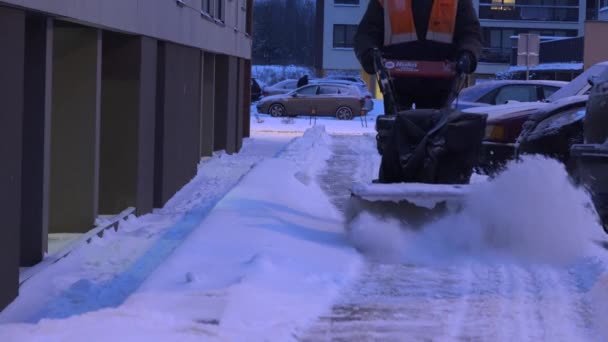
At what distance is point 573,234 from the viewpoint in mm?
7113

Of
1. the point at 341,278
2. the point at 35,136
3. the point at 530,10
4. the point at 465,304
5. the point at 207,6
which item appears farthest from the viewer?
the point at 530,10

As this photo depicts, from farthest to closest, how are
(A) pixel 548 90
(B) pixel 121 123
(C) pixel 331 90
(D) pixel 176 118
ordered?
(C) pixel 331 90, (A) pixel 548 90, (D) pixel 176 118, (B) pixel 121 123

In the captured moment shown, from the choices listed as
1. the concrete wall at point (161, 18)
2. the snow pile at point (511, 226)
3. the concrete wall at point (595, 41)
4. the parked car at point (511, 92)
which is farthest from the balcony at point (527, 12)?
the snow pile at point (511, 226)

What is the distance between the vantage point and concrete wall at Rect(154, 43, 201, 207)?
38.7 ft

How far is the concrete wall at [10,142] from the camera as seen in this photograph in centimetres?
604

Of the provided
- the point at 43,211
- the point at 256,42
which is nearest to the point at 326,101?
the point at 43,211

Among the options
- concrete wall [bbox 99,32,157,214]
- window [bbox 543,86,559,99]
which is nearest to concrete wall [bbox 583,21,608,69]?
window [bbox 543,86,559,99]

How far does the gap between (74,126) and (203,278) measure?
130 inches

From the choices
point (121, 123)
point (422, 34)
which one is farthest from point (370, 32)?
point (121, 123)

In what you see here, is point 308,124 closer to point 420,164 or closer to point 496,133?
point 496,133

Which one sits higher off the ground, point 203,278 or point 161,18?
point 161,18

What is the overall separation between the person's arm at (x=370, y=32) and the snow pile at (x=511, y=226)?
1.47 meters

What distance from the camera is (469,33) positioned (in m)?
8.09

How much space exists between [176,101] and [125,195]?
2.72 m
